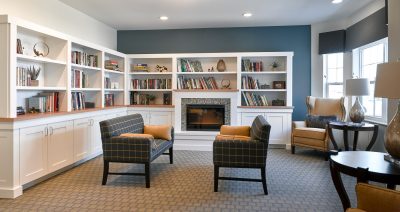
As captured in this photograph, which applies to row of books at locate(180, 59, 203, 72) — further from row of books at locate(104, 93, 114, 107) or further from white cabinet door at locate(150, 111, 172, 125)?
row of books at locate(104, 93, 114, 107)

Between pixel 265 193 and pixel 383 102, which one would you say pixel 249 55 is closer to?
pixel 383 102

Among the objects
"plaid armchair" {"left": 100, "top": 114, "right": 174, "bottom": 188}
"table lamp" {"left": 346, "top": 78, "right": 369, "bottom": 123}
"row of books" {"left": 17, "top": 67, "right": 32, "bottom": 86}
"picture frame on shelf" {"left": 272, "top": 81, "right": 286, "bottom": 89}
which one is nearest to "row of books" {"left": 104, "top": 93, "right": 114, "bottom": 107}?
"row of books" {"left": 17, "top": 67, "right": 32, "bottom": 86}

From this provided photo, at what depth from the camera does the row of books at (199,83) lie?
6.07 m

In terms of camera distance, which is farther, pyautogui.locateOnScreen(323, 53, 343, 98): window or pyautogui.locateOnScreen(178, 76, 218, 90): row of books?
pyautogui.locateOnScreen(178, 76, 218, 90): row of books

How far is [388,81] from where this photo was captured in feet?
6.38

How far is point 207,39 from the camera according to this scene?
6.26 meters

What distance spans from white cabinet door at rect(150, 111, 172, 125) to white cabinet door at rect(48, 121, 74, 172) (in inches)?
82.9

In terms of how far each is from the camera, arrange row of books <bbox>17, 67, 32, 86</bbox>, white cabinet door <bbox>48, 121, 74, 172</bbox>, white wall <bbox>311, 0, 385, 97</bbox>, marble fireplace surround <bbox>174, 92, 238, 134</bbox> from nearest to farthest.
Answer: row of books <bbox>17, 67, 32, 86</bbox>
white cabinet door <bbox>48, 121, 74, 172</bbox>
white wall <bbox>311, 0, 385, 97</bbox>
marble fireplace surround <bbox>174, 92, 238, 134</bbox>

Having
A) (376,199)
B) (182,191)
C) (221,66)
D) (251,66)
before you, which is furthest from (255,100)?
(376,199)

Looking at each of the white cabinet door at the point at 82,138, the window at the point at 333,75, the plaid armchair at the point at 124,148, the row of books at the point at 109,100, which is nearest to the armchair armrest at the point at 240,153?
the plaid armchair at the point at 124,148

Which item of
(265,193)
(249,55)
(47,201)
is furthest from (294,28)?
(47,201)

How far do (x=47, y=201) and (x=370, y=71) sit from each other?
17.3 ft

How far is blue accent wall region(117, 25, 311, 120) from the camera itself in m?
6.00

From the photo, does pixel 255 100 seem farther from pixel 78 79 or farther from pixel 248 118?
pixel 78 79
